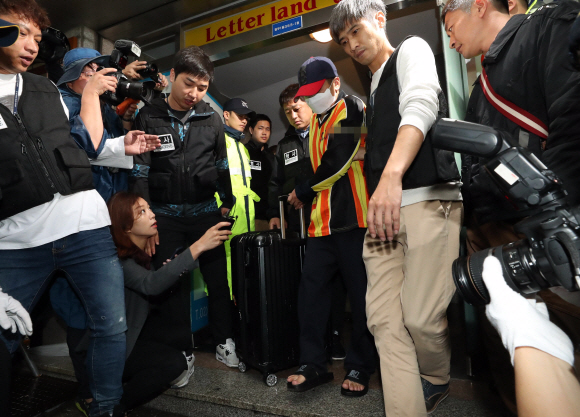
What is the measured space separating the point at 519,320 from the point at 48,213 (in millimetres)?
1615

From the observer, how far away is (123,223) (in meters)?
1.96

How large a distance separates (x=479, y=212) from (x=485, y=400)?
1.00 m

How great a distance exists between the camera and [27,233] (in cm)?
149

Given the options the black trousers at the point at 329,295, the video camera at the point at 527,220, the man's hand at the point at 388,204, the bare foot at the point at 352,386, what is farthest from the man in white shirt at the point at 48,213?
the video camera at the point at 527,220

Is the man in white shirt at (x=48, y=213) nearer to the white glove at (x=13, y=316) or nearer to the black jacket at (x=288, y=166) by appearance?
Answer: the white glove at (x=13, y=316)

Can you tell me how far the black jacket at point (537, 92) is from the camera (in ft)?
3.03

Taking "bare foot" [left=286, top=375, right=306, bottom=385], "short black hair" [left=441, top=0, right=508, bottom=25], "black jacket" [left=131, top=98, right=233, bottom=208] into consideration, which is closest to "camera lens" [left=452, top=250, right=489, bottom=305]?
"short black hair" [left=441, top=0, right=508, bottom=25]

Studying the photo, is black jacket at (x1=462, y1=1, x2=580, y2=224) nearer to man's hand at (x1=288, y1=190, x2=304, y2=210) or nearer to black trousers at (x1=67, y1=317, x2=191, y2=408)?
man's hand at (x1=288, y1=190, x2=304, y2=210)

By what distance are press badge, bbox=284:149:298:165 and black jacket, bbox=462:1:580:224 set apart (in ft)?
5.66

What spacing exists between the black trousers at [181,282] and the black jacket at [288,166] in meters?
0.75

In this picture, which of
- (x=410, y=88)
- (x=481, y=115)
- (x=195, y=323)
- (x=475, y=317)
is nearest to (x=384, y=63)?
(x=410, y=88)

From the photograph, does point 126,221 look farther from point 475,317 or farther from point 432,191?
point 475,317

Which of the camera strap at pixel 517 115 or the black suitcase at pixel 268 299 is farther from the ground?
the camera strap at pixel 517 115

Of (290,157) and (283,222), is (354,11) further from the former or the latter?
(290,157)
